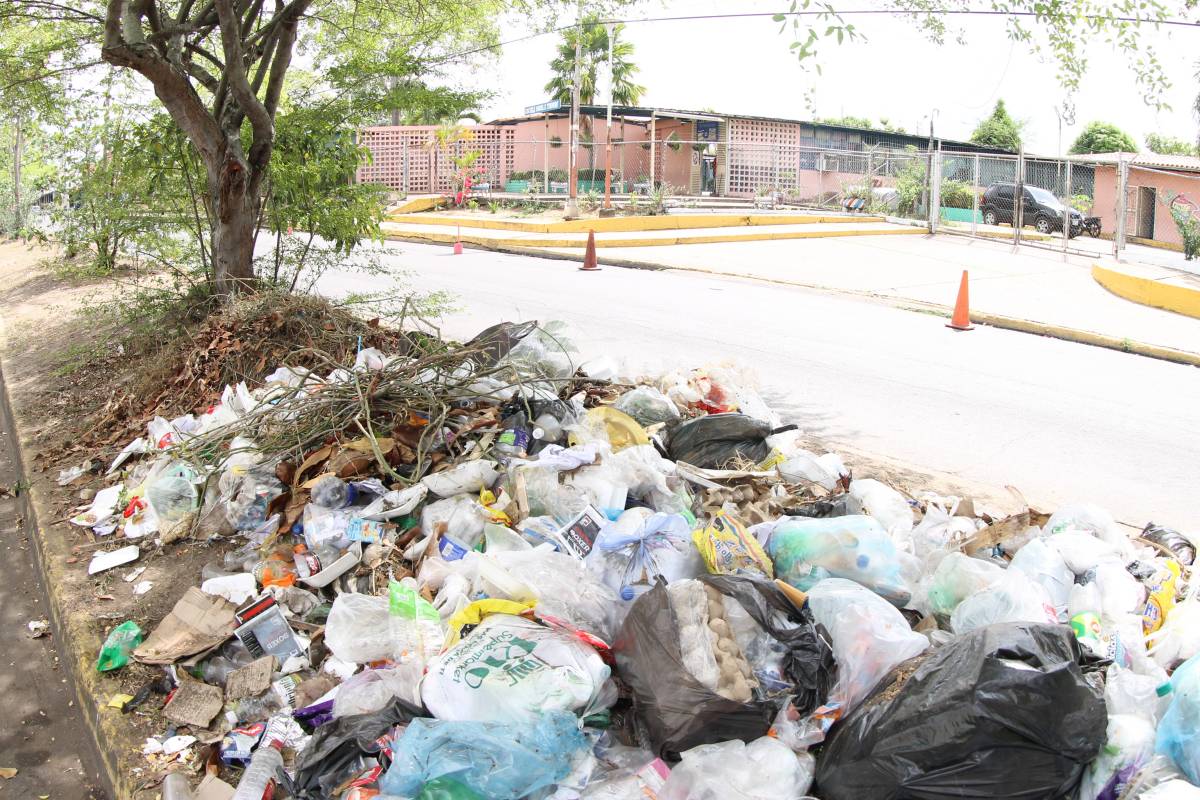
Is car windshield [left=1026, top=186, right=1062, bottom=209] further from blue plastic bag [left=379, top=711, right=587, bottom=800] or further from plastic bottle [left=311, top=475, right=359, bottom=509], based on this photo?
blue plastic bag [left=379, top=711, right=587, bottom=800]

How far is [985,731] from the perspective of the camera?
7.70 feet

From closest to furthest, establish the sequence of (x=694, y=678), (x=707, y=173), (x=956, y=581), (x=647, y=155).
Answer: (x=694, y=678), (x=956, y=581), (x=707, y=173), (x=647, y=155)

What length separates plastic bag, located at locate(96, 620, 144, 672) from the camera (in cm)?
376

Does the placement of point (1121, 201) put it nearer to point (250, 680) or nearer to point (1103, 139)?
point (250, 680)

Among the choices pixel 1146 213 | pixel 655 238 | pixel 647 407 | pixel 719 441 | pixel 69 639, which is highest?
pixel 1146 213

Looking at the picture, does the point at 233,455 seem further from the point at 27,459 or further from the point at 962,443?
the point at 962,443

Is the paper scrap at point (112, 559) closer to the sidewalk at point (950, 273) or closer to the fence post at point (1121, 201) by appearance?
the sidewalk at point (950, 273)

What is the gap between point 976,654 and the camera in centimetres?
251

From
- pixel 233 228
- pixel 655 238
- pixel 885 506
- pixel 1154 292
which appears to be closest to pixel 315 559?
pixel 885 506

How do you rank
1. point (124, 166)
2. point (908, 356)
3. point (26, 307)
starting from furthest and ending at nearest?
point (26, 307)
point (908, 356)
point (124, 166)

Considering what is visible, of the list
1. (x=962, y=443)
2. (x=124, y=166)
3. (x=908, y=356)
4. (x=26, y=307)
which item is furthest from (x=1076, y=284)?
(x=26, y=307)

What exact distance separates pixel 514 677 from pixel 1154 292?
1313cm

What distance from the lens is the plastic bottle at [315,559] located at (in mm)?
4105

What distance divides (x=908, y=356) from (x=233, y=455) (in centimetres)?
630
